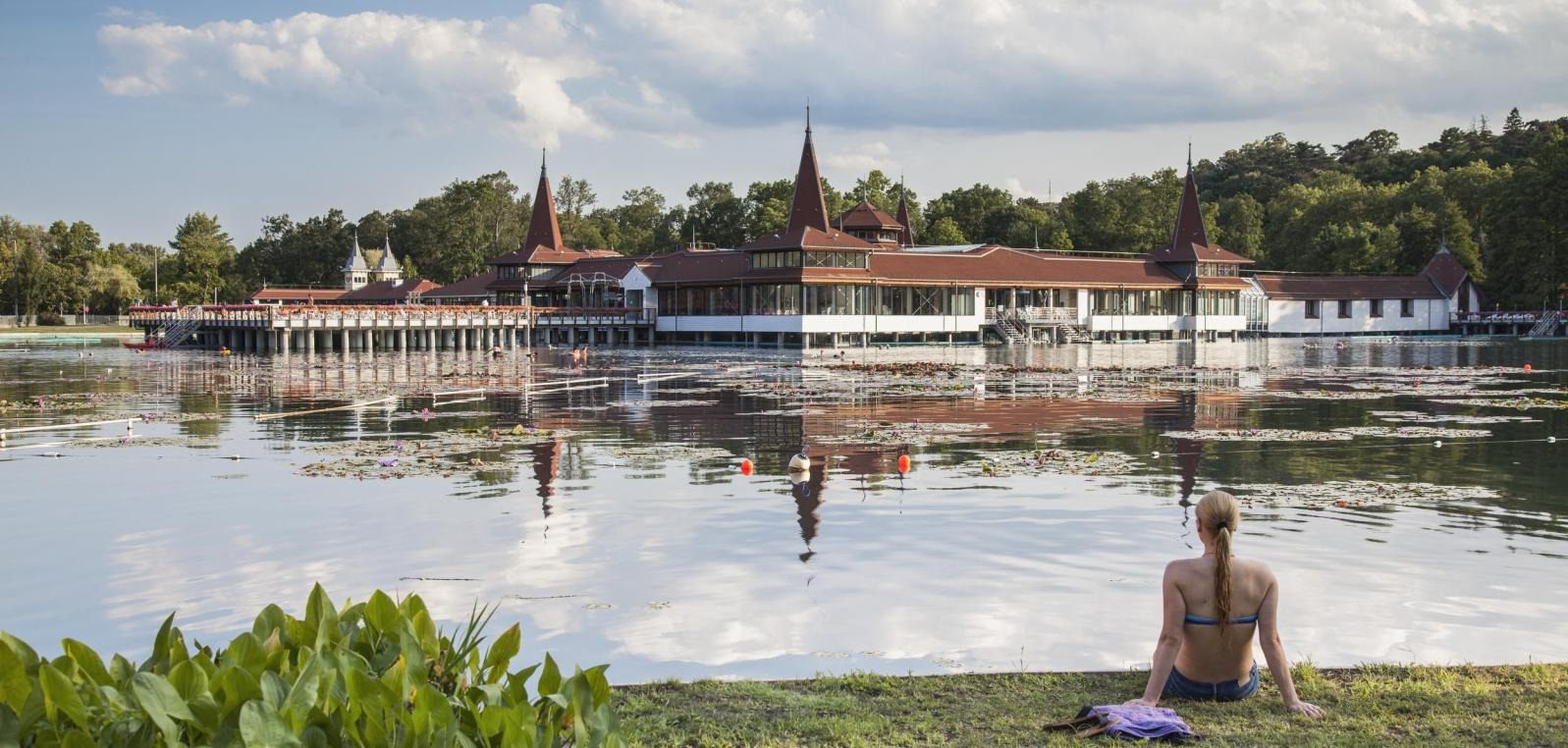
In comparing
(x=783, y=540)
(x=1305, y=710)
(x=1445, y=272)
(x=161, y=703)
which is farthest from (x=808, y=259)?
(x=161, y=703)

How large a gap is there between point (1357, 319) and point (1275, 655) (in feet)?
273

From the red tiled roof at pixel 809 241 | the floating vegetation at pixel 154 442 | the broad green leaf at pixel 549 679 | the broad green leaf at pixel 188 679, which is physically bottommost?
the floating vegetation at pixel 154 442

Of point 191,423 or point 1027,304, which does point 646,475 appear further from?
point 1027,304

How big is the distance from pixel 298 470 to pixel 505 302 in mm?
64080

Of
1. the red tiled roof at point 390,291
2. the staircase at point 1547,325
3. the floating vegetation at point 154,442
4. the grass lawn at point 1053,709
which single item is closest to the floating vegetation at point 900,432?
the floating vegetation at point 154,442

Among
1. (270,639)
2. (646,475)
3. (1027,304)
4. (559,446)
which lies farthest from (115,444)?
(1027,304)

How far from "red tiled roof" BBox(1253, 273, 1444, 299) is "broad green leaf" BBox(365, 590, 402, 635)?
83485 millimetres

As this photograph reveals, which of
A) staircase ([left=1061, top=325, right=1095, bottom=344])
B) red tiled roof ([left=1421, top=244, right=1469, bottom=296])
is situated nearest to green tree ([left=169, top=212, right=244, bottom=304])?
staircase ([left=1061, top=325, right=1095, bottom=344])

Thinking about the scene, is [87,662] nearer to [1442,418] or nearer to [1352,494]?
[1352,494]

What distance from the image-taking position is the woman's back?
21.4ft

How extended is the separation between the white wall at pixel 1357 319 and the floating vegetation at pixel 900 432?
217 feet

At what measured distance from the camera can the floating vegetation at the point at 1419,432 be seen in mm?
20141

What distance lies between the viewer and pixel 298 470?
16.7 meters

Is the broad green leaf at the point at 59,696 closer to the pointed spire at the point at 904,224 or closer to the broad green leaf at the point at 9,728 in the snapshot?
the broad green leaf at the point at 9,728
